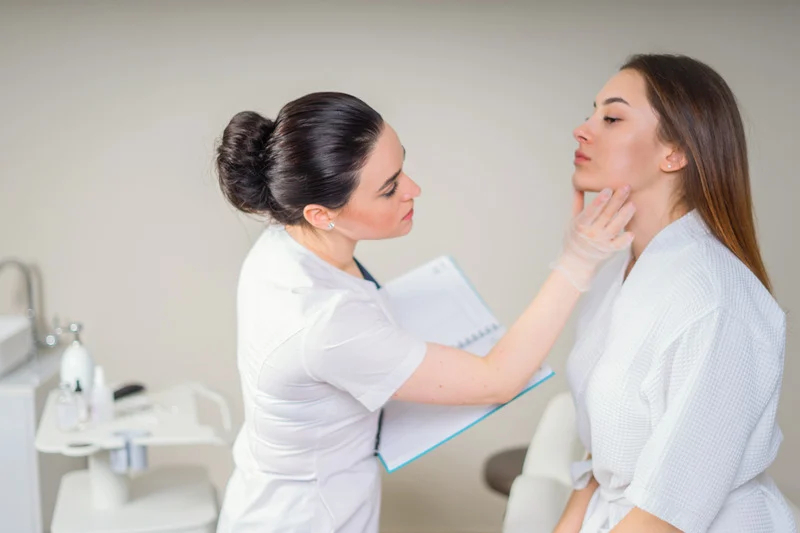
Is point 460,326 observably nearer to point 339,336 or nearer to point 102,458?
point 339,336

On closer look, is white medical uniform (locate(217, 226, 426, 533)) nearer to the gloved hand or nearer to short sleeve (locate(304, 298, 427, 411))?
short sleeve (locate(304, 298, 427, 411))

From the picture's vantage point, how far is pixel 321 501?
1575mm

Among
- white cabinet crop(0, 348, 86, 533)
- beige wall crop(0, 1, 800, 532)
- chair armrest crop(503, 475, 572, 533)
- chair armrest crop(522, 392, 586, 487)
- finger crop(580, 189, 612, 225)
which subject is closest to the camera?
finger crop(580, 189, 612, 225)

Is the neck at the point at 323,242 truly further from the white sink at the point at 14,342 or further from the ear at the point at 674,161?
the white sink at the point at 14,342

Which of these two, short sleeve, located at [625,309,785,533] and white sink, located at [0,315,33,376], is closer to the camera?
short sleeve, located at [625,309,785,533]

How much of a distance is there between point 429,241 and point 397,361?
155cm

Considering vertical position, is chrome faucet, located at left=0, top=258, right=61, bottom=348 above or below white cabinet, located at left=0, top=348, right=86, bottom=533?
above

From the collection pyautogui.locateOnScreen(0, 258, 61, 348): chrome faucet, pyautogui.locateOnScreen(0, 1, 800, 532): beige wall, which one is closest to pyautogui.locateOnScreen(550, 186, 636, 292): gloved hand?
pyautogui.locateOnScreen(0, 1, 800, 532): beige wall

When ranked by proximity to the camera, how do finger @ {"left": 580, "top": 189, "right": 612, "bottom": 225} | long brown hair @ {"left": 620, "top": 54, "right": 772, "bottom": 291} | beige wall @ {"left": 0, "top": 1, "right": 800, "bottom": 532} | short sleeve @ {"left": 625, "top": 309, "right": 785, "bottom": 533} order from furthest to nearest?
beige wall @ {"left": 0, "top": 1, "right": 800, "bottom": 532} → finger @ {"left": 580, "top": 189, "right": 612, "bottom": 225} → long brown hair @ {"left": 620, "top": 54, "right": 772, "bottom": 291} → short sleeve @ {"left": 625, "top": 309, "right": 785, "bottom": 533}

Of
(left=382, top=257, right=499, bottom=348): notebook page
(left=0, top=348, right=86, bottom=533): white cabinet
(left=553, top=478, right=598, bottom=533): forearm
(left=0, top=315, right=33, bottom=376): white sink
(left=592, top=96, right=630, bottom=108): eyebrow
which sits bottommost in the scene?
(left=0, top=348, right=86, bottom=533): white cabinet

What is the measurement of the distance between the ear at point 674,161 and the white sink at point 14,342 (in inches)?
78.4

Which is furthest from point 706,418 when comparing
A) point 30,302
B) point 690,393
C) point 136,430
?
point 30,302

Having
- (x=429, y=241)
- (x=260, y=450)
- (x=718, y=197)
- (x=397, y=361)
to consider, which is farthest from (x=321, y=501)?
(x=429, y=241)

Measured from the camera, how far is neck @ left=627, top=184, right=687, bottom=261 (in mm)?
1494
